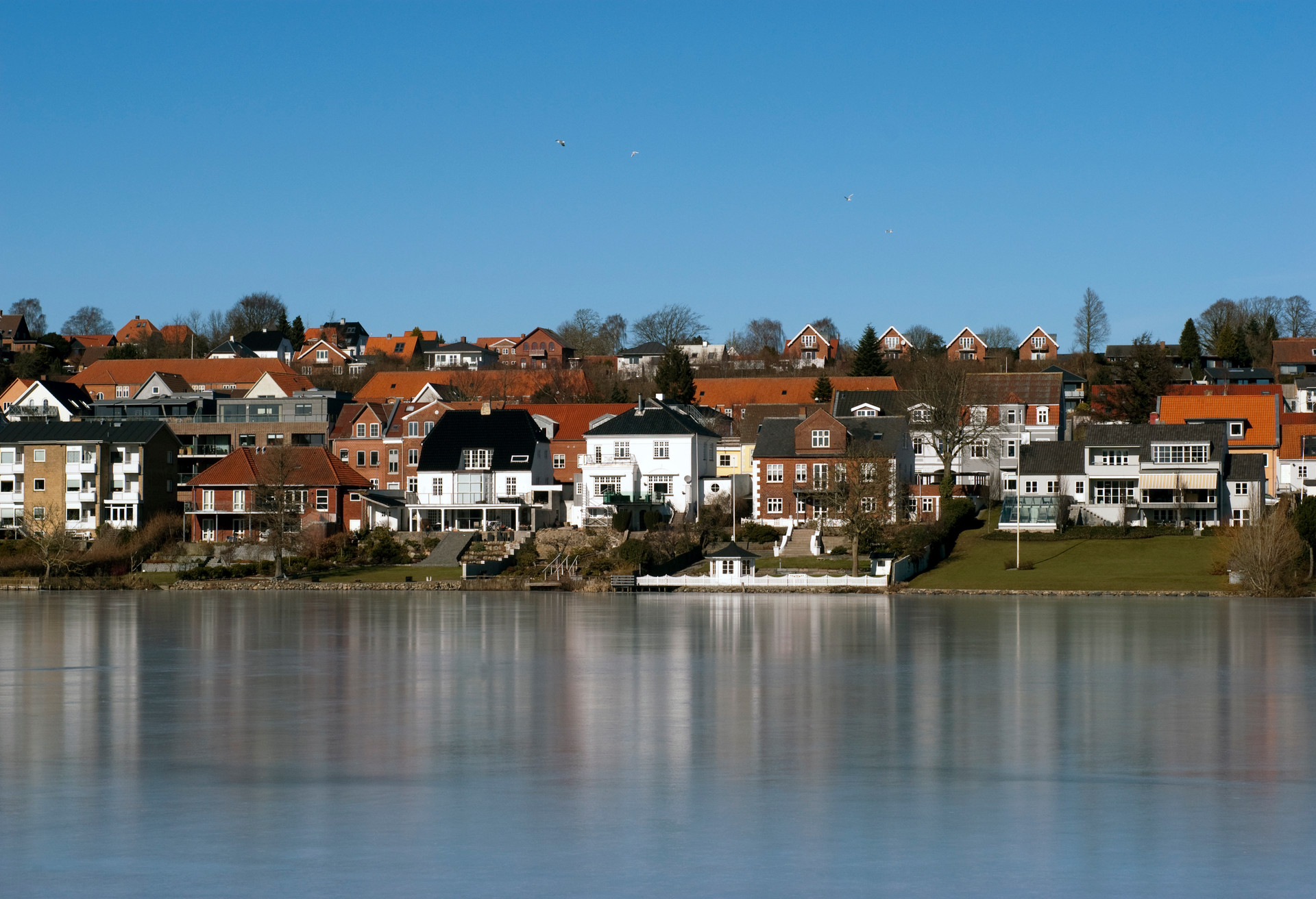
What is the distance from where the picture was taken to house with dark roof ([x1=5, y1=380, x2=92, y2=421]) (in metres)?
87.6

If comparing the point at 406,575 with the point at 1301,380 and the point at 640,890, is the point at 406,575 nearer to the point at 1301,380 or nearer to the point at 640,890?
the point at 640,890

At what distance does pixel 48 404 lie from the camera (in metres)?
88.5

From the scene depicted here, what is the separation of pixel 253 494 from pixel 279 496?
7.35m

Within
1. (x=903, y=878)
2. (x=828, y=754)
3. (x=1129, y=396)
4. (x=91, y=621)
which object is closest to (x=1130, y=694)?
(x=828, y=754)

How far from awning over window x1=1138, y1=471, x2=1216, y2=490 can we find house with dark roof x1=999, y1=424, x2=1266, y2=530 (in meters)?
0.03

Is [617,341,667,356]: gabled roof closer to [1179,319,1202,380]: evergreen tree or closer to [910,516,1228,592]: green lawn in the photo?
[1179,319,1202,380]: evergreen tree

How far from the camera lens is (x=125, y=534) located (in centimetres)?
6725

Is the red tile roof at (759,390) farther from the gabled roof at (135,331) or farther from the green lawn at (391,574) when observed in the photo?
the gabled roof at (135,331)

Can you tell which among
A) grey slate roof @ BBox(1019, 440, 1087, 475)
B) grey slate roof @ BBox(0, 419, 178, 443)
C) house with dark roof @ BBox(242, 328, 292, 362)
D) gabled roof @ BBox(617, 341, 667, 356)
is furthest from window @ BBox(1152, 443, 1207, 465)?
house with dark roof @ BBox(242, 328, 292, 362)

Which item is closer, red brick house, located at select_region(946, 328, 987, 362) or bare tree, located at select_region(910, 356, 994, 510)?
bare tree, located at select_region(910, 356, 994, 510)

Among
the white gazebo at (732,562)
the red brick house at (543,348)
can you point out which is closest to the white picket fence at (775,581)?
the white gazebo at (732,562)

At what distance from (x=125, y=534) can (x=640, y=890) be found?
61.5 m

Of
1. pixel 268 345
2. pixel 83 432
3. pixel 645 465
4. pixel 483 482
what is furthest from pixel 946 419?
pixel 268 345

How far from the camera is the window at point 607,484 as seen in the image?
227 feet
